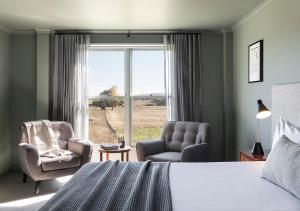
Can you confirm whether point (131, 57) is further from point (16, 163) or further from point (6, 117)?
point (16, 163)

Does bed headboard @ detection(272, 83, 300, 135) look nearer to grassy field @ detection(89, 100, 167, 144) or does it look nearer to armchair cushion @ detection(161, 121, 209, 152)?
armchair cushion @ detection(161, 121, 209, 152)

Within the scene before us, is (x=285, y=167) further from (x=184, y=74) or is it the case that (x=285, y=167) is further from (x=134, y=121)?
(x=134, y=121)

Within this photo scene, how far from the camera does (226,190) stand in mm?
1885

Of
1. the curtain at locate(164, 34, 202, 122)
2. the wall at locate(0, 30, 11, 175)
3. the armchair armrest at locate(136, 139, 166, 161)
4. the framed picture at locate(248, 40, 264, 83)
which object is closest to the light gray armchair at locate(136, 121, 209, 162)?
the armchair armrest at locate(136, 139, 166, 161)

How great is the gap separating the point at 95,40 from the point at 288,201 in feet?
12.8

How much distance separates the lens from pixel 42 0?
332cm

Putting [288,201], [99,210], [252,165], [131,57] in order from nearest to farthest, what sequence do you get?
[99,210] → [288,201] → [252,165] → [131,57]

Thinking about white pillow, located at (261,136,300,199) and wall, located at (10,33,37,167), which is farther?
wall, located at (10,33,37,167)

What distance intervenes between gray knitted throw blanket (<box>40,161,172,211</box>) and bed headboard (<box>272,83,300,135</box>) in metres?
1.25

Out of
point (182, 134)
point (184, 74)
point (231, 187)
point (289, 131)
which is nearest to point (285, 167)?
point (231, 187)

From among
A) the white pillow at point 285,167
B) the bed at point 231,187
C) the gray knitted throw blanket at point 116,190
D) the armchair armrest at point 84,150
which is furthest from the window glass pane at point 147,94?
the white pillow at point 285,167

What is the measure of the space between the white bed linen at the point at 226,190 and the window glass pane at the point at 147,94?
251 centimetres

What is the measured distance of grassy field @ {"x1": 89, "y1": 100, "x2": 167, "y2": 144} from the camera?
4.97 meters

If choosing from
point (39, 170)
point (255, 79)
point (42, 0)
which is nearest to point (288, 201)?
point (255, 79)
